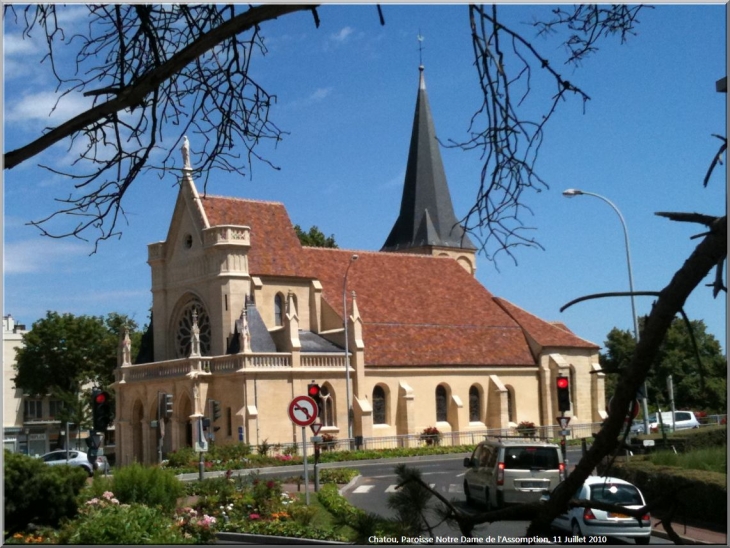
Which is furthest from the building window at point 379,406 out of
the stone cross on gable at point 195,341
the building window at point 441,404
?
the stone cross on gable at point 195,341

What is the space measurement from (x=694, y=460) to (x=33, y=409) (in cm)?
6262

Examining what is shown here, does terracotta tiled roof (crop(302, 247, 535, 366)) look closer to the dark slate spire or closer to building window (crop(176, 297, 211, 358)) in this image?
the dark slate spire

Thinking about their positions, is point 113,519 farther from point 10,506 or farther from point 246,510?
point 246,510

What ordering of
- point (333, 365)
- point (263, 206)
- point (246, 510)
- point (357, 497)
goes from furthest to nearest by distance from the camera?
1. point (263, 206)
2. point (333, 365)
3. point (357, 497)
4. point (246, 510)

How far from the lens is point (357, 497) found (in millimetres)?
26203

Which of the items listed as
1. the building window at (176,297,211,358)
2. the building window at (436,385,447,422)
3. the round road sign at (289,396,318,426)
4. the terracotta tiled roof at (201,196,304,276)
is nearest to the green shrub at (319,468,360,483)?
the round road sign at (289,396,318,426)

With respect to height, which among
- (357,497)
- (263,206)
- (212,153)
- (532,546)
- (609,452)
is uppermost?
(263,206)

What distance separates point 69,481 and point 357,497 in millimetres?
10358

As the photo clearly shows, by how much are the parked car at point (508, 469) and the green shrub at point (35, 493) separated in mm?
7168

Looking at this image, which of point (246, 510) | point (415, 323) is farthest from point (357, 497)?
point (415, 323)

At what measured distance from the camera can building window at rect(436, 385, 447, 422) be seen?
59.9m

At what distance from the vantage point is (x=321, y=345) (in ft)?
185

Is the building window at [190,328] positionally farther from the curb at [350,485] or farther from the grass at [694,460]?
the grass at [694,460]

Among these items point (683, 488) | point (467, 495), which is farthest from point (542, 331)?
point (683, 488)
